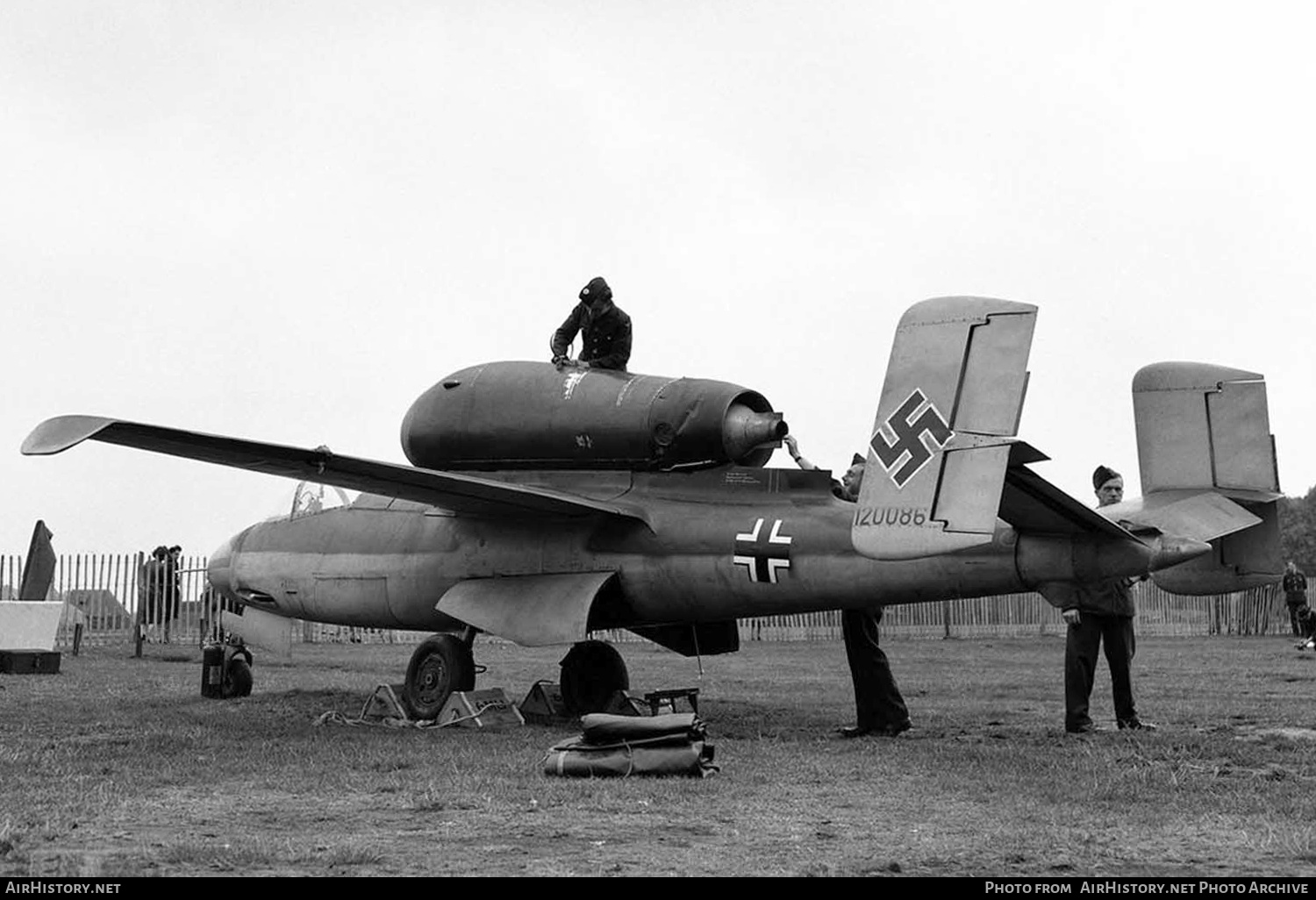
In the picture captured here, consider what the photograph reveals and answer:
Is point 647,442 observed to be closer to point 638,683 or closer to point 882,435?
point 882,435

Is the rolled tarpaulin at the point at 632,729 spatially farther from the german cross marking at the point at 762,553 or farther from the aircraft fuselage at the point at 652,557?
the german cross marking at the point at 762,553

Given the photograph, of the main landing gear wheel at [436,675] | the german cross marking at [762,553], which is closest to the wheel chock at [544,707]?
the main landing gear wheel at [436,675]

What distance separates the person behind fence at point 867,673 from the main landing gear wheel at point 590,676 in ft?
8.55

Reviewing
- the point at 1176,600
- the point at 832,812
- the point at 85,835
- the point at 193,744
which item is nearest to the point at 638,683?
the point at 193,744

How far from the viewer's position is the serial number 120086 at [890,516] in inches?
384

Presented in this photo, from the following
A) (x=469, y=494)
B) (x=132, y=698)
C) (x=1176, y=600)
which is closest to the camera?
(x=469, y=494)

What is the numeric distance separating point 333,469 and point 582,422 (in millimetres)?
2411

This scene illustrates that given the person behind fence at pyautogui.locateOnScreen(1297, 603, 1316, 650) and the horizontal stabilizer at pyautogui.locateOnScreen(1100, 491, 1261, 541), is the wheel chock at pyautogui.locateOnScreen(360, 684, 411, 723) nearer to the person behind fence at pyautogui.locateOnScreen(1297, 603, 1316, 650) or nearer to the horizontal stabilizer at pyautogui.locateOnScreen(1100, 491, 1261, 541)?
the horizontal stabilizer at pyautogui.locateOnScreen(1100, 491, 1261, 541)

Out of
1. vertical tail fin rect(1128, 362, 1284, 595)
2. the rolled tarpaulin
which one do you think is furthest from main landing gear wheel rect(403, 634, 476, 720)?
vertical tail fin rect(1128, 362, 1284, 595)

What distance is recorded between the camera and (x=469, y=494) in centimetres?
1237

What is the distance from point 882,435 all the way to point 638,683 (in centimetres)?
907

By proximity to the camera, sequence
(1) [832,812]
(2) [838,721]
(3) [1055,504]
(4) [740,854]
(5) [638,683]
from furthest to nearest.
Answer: (5) [638,683] < (2) [838,721] < (3) [1055,504] < (1) [832,812] < (4) [740,854]

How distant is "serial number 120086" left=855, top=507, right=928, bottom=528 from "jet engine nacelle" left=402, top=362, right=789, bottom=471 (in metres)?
2.58

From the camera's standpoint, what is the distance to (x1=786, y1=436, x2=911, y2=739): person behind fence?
1191 cm
